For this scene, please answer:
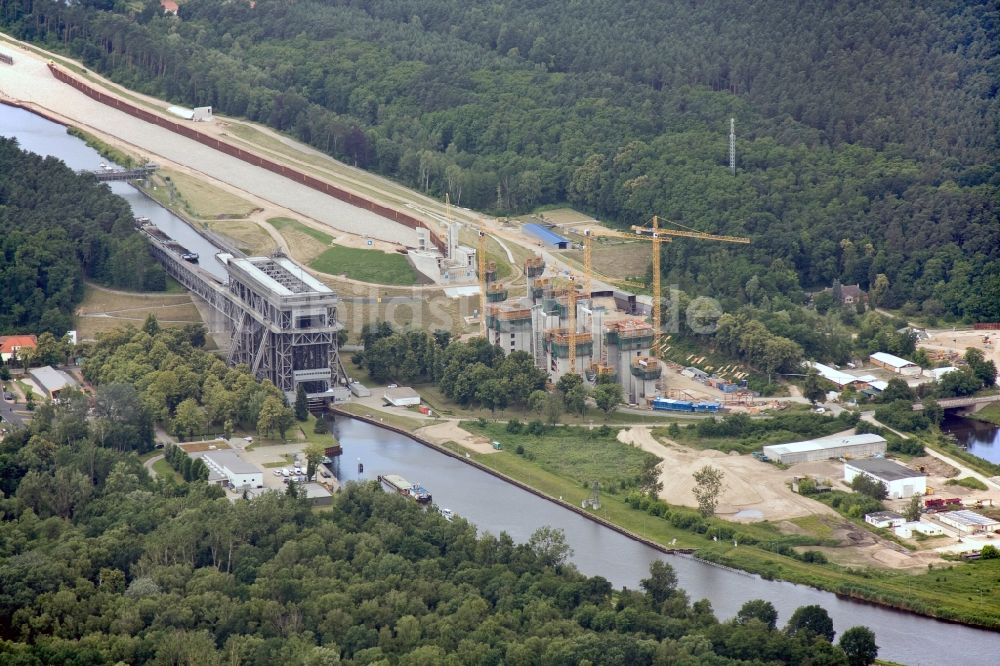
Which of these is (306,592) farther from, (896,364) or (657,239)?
(657,239)

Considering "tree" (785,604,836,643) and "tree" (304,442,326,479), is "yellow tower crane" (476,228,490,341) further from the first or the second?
"tree" (785,604,836,643)

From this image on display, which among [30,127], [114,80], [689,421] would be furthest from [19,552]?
[114,80]

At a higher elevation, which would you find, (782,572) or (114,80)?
(114,80)

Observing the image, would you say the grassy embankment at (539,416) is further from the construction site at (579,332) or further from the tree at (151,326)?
the tree at (151,326)

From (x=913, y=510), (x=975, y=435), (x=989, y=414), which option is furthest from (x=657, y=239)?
(x=913, y=510)

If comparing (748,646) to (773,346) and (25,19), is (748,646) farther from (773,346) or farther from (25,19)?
(25,19)

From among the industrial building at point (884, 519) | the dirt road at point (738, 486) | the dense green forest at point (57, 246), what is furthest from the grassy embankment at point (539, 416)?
the dense green forest at point (57, 246)
